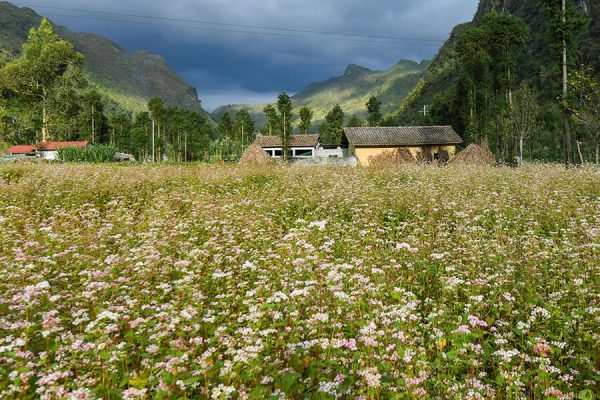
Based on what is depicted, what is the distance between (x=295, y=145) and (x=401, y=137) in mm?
29433

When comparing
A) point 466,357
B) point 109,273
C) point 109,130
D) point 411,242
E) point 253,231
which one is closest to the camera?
point 466,357

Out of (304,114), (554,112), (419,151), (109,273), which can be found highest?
(304,114)

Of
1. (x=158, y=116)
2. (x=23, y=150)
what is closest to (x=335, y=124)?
(x=158, y=116)

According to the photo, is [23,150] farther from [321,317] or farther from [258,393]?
[258,393]

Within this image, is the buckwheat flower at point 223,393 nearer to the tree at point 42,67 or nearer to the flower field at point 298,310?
the flower field at point 298,310

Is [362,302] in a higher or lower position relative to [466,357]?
higher

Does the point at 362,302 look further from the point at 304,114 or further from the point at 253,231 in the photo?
the point at 304,114

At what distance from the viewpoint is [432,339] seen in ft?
10.6

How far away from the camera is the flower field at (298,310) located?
2529 millimetres

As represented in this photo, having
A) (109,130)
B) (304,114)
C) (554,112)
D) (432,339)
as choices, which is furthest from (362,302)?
(109,130)

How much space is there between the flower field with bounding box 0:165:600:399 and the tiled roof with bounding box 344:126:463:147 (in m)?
42.1

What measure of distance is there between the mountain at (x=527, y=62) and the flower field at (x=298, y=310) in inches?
1240

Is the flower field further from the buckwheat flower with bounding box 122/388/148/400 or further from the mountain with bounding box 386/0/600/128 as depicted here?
the mountain with bounding box 386/0/600/128

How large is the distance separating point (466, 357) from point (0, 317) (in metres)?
4.26
